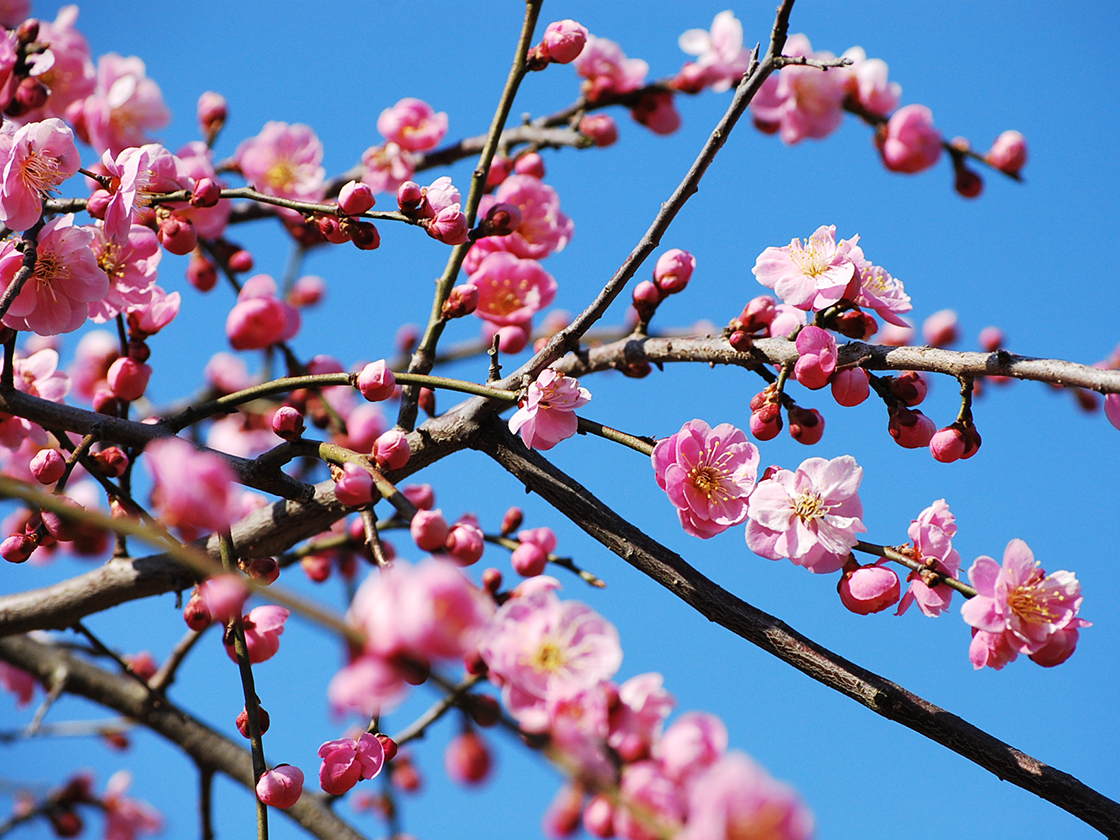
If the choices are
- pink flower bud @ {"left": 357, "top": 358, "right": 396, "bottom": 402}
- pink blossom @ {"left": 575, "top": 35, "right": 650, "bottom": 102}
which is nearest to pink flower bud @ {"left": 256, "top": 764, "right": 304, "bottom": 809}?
pink flower bud @ {"left": 357, "top": 358, "right": 396, "bottom": 402}

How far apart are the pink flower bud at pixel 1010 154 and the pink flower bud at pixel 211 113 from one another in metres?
2.24

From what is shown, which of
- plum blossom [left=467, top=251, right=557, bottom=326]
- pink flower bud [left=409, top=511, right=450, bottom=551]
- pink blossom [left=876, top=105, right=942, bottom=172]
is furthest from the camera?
pink blossom [left=876, top=105, right=942, bottom=172]

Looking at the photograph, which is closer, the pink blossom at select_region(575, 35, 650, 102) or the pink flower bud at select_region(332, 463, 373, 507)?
the pink flower bud at select_region(332, 463, 373, 507)

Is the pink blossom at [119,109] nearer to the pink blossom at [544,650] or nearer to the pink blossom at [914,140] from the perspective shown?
the pink blossom at [544,650]

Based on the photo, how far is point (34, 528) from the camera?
1.36 metres

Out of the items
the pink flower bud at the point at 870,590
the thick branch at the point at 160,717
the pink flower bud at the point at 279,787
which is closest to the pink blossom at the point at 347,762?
the pink flower bud at the point at 279,787

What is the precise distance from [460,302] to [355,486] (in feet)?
1.77

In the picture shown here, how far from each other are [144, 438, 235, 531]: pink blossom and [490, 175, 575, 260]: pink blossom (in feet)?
4.31

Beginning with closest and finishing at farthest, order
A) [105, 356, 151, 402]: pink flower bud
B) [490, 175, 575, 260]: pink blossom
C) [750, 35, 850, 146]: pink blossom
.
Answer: [105, 356, 151, 402]: pink flower bud < [490, 175, 575, 260]: pink blossom < [750, 35, 850, 146]: pink blossom

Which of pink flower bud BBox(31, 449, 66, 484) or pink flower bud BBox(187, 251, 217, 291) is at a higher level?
pink flower bud BBox(187, 251, 217, 291)

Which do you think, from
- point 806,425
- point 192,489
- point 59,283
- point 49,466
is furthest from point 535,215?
point 192,489

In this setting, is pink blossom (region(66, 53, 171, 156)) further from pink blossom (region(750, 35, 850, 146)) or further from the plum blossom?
pink blossom (region(750, 35, 850, 146))

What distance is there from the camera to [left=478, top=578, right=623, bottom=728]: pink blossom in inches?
31.5

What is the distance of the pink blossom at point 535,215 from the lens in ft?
6.40
